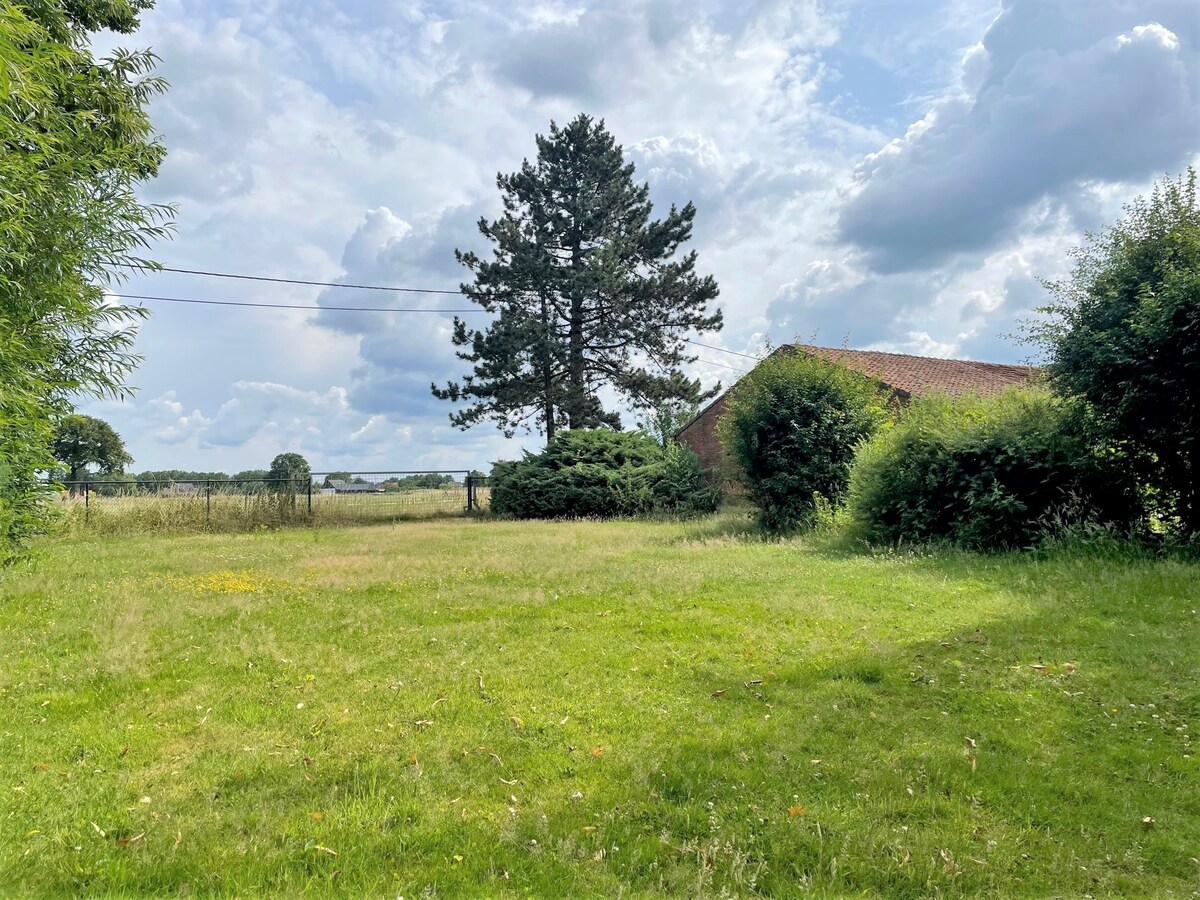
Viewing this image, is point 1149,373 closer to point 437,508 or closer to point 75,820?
point 75,820

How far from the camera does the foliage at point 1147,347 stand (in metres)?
8.07

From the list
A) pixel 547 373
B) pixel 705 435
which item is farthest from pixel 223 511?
pixel 705 435

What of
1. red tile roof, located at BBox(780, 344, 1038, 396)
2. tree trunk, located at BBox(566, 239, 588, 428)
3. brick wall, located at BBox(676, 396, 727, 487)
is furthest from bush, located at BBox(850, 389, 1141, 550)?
tree trunk, located at BBox(566, 239, 588, 428)

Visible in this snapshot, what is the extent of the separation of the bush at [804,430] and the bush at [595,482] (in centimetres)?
689

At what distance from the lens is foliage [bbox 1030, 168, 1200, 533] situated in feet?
26.5

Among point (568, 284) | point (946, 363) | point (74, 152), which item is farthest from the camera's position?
point (946, 363)

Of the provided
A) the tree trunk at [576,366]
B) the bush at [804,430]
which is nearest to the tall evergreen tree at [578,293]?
the tree trunk at [576,366]

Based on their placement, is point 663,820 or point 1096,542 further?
point 1096,542

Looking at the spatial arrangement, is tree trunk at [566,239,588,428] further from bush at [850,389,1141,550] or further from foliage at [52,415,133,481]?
foliage at [52,415,133,481]

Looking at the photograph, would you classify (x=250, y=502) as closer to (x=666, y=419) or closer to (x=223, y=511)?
(x=223, y=511)

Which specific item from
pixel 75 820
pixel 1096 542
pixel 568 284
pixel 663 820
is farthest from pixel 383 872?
pixel 568 284

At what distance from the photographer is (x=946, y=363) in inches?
1110

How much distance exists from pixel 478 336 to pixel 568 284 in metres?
4.27

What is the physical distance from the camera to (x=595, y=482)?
874 inches
